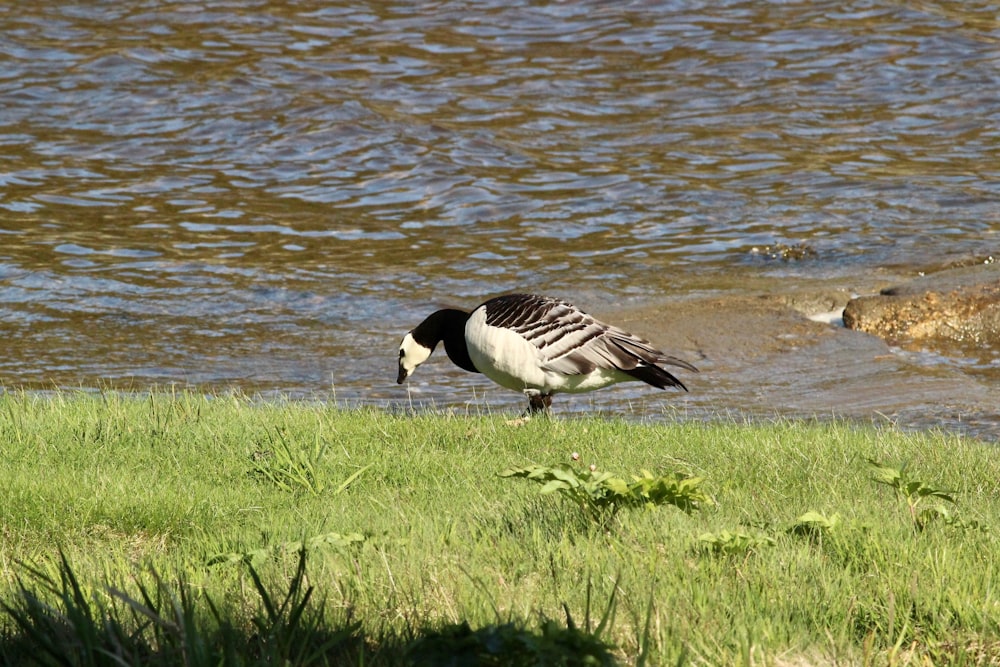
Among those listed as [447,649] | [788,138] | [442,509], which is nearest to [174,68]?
[788,138]

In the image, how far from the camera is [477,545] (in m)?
4.41

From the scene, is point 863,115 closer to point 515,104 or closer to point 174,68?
point 515,104

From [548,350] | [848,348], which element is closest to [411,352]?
[548,350]

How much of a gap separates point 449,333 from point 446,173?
29.5 ft

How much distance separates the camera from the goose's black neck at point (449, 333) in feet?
28.0

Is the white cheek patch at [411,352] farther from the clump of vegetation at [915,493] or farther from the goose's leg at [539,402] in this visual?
the clump of vegetation at [915,493]

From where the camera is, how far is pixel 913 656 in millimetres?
3566

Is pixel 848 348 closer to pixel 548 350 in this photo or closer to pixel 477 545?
pixel 548 350

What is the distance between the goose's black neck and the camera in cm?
855

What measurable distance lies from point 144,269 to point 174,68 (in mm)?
8685

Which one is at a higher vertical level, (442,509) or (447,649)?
(447,649)

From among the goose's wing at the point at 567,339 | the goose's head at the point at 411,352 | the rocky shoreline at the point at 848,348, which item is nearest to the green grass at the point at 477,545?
the goose's wing at the point at 567,339

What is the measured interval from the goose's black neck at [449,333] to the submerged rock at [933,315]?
4.48m

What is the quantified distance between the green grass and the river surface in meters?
2.65
